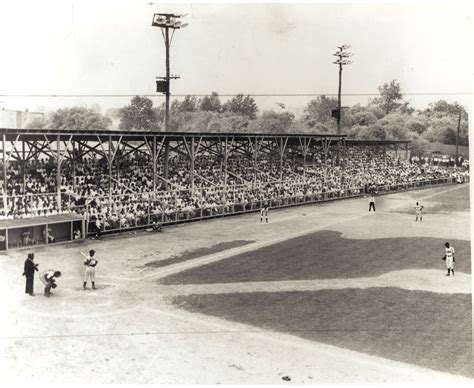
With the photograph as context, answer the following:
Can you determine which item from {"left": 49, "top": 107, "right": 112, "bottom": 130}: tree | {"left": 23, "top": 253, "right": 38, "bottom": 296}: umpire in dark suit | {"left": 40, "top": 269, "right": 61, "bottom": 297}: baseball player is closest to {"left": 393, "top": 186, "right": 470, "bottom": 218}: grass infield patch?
{"left": 40, "top": 269, "right": 61, "bottom": 297}: baseball player

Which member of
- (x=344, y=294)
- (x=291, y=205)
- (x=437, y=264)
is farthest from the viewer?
(x=291, y=205)

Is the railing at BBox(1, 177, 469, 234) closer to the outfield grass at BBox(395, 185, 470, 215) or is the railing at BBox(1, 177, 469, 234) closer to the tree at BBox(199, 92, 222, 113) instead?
the outfield grass at BBox(395, 185, 470, 215)

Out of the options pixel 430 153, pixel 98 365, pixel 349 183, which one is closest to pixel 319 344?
pixel 98 365

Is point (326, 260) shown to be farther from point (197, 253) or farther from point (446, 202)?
point (446, 202)

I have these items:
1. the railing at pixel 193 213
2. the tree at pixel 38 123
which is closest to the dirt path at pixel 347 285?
the railing at pixel 193 213

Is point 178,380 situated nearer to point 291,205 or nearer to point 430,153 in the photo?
point 291,205
